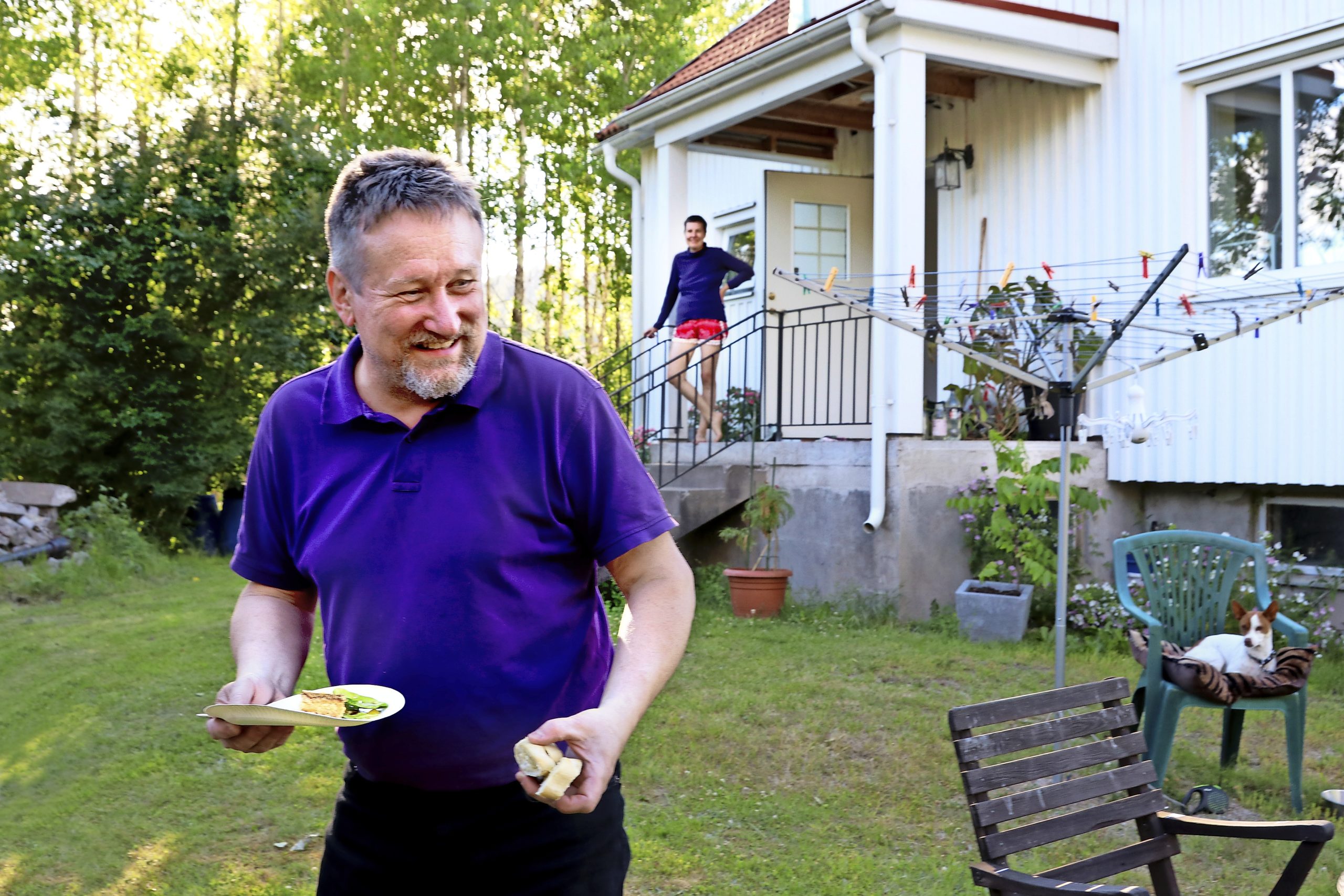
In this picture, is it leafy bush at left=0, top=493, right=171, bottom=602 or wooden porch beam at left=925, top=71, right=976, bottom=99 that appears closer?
wooden porch beam at left=925, top=71, right=976, bottom=99

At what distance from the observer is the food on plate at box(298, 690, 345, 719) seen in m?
1.71

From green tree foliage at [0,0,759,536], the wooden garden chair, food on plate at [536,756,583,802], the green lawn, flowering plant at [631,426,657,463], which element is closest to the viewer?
food on plate at [536,756,583,802]

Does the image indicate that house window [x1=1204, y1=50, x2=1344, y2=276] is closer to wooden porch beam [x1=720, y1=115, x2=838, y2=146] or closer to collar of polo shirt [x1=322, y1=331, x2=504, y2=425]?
wooden porch beam [x1=720, y1=115, x2=838, y2=146]

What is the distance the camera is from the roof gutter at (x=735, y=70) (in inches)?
321

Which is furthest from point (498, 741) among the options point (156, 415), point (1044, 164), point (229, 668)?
point (156, 415)

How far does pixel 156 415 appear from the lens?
39.2ft

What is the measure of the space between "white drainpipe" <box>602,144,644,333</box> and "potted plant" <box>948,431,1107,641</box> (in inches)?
182

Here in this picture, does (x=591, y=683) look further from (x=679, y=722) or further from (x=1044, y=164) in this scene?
(x=1044, y=164)

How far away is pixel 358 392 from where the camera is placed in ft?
6.61

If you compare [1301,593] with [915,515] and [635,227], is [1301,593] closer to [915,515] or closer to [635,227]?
[915,515]

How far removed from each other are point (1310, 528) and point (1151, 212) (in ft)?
7.50

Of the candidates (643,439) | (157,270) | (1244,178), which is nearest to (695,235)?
(643,439)

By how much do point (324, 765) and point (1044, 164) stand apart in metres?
6.66

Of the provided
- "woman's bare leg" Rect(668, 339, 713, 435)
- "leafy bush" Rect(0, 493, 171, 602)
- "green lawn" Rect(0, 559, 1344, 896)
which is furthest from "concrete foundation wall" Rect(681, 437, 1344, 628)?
"leafy bush" Rect(0, 493, 171, 602)
